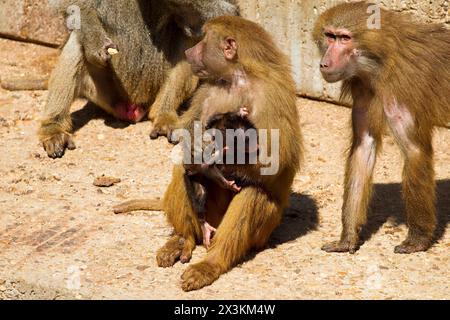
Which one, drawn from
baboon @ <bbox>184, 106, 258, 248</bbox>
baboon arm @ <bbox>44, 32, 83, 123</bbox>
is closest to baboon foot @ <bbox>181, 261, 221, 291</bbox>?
baboon @ <bbox>184, 106, 258, 248</bbox>

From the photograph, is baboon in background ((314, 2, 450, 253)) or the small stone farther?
the small stone

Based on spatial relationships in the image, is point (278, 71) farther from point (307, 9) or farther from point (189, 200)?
point (307, 9)

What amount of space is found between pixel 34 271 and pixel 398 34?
2500 mm

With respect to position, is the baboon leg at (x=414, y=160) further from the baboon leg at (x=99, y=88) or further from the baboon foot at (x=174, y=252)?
the baboon leg at (x=99, y=88)

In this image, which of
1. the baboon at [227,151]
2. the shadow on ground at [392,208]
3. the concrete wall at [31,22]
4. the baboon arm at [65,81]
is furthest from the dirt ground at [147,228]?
the concrete wall at [31,22]

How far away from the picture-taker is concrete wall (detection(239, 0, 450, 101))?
25.4 ft

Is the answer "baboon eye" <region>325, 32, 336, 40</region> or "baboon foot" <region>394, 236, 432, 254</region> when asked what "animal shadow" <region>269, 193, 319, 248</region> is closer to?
"baboon foot" <region>394, 236, 432, 254</region>

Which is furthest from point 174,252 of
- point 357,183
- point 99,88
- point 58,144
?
point 99,88

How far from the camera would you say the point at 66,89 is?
7.73m

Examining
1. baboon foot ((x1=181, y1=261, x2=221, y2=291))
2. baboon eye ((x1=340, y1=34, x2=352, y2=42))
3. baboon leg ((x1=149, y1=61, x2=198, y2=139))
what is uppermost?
baboon eye ((x1=340, y1=34, x2=352, y2=42))

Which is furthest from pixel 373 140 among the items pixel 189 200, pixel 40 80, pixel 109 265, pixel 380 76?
pixel 40 80

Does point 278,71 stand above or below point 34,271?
above

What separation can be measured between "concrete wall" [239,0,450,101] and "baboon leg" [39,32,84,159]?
1467 mm

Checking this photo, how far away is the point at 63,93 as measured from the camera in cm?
774
